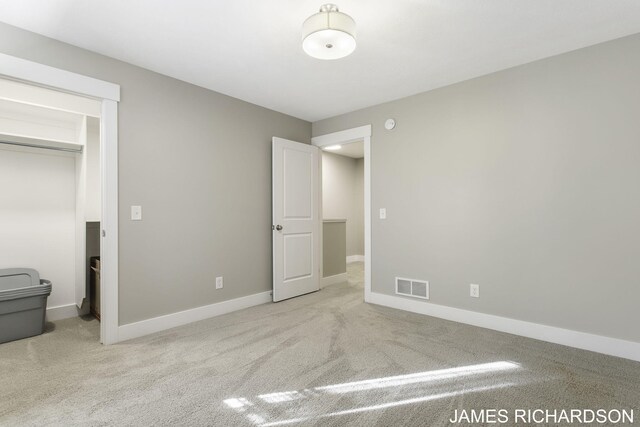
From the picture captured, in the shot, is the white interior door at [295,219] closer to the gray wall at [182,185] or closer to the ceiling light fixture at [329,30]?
the gray wall at [182,185]

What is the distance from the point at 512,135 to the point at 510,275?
1277 millimetres

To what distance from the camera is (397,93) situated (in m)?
3.44

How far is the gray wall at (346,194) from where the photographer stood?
22.1 ft

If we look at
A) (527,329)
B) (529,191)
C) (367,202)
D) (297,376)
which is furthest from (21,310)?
(529,191)

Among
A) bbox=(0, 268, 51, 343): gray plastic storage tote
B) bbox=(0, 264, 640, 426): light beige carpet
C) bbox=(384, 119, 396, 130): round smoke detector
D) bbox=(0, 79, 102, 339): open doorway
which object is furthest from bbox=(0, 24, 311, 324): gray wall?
bbox=(384, 119, 396, 130): round smoke detector

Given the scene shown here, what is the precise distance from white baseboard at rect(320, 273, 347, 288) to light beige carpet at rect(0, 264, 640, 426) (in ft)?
5.51

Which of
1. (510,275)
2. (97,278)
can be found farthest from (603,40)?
(97,278)

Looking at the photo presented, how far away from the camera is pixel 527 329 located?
8.96ft

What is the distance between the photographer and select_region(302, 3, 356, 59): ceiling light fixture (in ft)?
6.26

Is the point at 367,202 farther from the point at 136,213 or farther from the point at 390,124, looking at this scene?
the point at 136,213

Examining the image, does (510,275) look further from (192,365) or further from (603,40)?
(192,365)

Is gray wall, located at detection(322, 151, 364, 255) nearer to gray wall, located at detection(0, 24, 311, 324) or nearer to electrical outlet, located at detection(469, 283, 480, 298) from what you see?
gray wall, located at detection(0, 24, 311, 324)

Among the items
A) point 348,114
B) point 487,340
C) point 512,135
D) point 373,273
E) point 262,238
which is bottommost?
point 487,340

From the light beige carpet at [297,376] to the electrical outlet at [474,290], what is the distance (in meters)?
0.34
